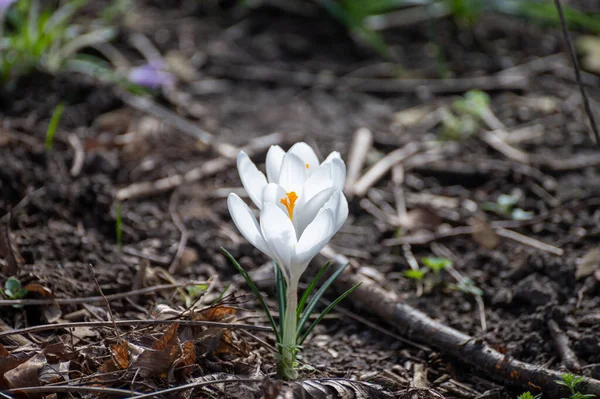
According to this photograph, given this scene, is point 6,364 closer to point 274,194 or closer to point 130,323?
point 130,323

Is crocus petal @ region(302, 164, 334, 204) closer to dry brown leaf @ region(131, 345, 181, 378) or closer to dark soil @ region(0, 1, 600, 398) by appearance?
dark soil @ region(0, 1, 600, 398)

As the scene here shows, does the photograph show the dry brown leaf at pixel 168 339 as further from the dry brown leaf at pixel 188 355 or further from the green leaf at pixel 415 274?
the green leaf at pixel 415 274

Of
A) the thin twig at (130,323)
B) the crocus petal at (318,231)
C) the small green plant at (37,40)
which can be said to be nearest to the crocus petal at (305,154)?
the crocus petal at (318,231)

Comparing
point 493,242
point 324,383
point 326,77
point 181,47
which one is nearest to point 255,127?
point 326,77

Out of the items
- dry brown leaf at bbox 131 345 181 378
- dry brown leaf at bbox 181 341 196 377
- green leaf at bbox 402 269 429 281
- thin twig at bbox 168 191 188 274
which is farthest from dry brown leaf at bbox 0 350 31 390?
green leaf at bbox 402 269 429 281

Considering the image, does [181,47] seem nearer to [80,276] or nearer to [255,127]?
[255,127]

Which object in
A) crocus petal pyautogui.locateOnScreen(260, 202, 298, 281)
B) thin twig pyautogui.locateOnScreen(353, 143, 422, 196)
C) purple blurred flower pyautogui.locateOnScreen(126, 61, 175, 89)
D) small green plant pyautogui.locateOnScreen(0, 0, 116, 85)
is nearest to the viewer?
crocus petal pyautogui.locateOnScreen(260, 202, 298, 281)
